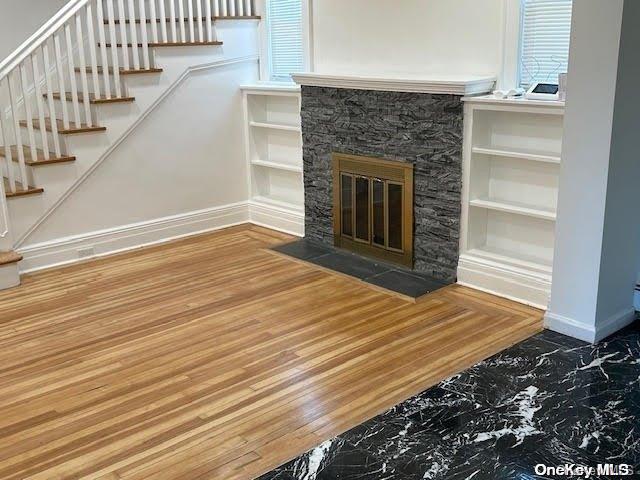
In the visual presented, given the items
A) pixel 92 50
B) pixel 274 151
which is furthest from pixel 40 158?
pixel 274 151

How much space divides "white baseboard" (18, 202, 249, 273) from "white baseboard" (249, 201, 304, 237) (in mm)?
102

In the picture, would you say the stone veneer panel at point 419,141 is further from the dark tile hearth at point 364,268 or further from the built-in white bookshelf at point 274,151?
the built-in white bookshelf at point 274,151

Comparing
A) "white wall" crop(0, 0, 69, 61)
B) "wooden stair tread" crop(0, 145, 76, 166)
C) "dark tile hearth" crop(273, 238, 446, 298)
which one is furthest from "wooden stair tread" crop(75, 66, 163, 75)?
"dark tile hearth" crop(273, 238, 446, 298)

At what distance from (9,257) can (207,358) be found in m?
1.89

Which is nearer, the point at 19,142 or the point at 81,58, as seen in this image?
the point at 19,142

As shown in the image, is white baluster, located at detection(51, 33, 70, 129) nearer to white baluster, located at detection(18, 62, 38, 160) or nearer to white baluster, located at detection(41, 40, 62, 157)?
white baluster, located at detection(41, 40, 62, 157)

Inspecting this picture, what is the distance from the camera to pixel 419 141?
4.42m

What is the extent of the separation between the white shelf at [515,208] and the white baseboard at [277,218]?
173 centimetres

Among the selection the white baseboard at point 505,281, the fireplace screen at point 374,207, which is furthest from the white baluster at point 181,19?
the white baseboard at point 505,281

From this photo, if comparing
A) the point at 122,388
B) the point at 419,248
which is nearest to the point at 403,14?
the point at 419,248

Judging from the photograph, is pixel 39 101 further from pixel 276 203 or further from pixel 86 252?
pixel 276 203

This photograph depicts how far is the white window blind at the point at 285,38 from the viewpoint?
5609 millimetres

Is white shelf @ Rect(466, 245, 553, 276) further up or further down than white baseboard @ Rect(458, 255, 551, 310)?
further up

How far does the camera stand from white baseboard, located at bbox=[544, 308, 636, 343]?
354 centimetres
